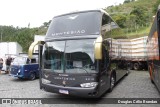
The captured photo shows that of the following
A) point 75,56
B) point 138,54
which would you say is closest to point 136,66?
point 138,54

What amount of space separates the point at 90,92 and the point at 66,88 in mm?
900

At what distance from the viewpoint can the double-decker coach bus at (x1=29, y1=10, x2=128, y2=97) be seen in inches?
313

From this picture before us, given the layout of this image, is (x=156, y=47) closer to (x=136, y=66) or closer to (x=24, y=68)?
(x=24, y=68)

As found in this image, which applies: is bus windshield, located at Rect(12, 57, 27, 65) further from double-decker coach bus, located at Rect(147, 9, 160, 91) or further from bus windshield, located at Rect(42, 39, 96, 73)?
double-decker coach bus, located at Rect(147, 9, 160, 91)

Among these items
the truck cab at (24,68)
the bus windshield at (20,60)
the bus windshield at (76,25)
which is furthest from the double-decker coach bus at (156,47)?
the bus windshield at (20,60)

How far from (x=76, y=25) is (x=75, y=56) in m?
1.31

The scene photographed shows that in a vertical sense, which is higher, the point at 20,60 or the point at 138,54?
the point at 20,60

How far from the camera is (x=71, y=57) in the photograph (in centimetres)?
823

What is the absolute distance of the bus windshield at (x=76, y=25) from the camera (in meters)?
8.44

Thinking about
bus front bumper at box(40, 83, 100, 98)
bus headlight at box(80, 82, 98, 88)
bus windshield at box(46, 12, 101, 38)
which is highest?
bus windshield at box(46, 12, 101, 38)

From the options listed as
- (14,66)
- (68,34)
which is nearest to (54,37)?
(68,34)

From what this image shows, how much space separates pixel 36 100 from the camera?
29.7 feet

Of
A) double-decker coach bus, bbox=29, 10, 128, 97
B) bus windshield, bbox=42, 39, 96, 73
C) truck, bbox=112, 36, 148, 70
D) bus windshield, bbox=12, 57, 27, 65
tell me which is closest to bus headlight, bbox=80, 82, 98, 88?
double-decker coach bus, bbox=29, 10, 128, 97

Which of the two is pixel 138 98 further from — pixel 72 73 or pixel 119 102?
pixel 72 73
